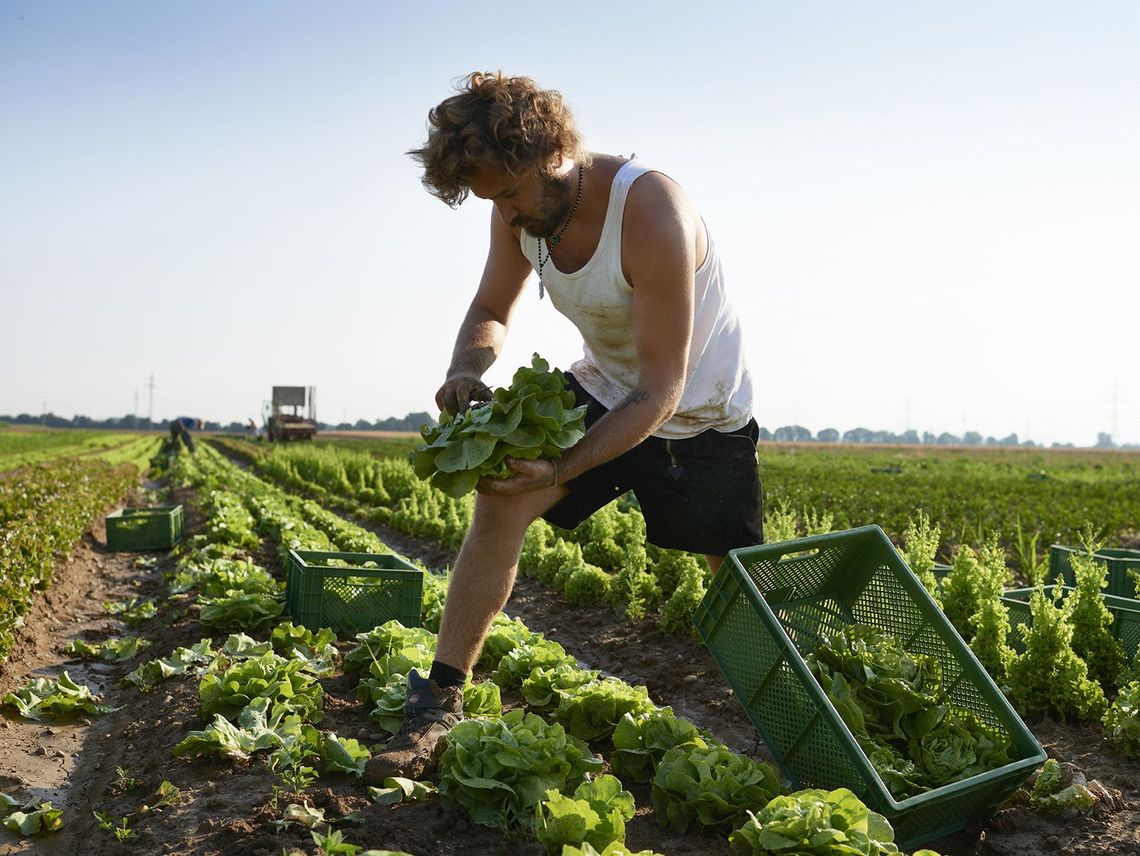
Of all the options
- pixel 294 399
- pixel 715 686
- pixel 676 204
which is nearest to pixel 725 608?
pixel 676 204

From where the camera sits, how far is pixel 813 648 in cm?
382

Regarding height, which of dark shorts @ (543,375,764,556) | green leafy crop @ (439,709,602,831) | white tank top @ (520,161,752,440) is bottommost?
green leafy crop @ (439,709,602,831)

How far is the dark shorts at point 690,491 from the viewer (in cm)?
381

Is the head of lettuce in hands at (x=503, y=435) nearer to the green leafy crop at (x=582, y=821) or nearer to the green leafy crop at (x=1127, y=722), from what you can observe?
the green leafy crop at (x=582, y=821)

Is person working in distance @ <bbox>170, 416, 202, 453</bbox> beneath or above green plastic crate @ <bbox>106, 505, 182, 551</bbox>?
above

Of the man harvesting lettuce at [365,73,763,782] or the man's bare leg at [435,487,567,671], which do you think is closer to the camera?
the man harvesting lettuce at [365,73,763,782]

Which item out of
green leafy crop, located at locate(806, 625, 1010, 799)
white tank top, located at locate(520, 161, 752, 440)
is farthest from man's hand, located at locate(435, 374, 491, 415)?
green leafy crop, located at locate(806, 625, 1010, 799)

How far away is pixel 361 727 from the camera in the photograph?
3.84m

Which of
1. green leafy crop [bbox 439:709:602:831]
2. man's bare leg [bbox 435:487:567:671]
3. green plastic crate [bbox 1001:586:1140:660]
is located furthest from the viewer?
green plastic crate [bbox 1001:586:1140:660]

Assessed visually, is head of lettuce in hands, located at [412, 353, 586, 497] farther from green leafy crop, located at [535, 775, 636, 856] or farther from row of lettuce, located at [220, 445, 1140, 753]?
row of lettuce, located at [220, 445, 1140, 753]

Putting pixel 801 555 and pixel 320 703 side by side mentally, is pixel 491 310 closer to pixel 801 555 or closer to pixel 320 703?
pixel 801 555

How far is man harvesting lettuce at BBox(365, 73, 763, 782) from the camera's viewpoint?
127 inches

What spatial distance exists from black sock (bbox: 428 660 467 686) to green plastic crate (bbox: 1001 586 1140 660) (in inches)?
117

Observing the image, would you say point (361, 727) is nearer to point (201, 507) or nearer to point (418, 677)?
point (418, 677)
